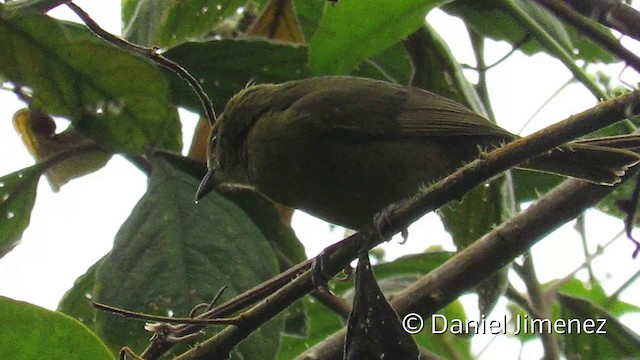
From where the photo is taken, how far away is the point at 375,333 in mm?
1783

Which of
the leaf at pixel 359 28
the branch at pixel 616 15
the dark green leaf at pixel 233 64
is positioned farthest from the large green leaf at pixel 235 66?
the branch at pixel 616 15

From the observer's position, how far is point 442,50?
258 centimetres

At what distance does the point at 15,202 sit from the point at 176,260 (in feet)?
2.17

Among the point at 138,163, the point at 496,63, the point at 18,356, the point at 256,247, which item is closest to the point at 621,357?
the point at 496,63

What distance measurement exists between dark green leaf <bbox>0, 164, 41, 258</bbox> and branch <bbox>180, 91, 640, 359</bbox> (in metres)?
1.04

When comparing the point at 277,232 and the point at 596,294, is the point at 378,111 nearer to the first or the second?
the point at 277,232

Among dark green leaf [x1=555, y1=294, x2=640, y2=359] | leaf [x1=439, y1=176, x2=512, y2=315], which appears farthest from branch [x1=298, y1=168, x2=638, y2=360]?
dark green leaf [x1=555, y1=294, x2=640, y2=359]

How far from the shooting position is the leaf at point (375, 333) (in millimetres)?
1767

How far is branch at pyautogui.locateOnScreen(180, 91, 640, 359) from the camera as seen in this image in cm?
148

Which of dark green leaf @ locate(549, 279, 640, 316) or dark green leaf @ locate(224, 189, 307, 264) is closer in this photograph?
dark green leaf @ locate(224, 189, 307, 264)

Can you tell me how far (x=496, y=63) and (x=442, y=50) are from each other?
0.29m

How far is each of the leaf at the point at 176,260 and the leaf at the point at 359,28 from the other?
0.52m

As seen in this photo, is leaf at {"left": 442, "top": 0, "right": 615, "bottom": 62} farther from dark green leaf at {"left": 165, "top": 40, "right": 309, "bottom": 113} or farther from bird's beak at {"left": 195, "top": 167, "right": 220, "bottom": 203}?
bird's beak at {"left": 195, "top": 167, "right": 220, "bottom": 203}

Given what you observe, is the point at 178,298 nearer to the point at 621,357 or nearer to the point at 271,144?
the point at 271,144
